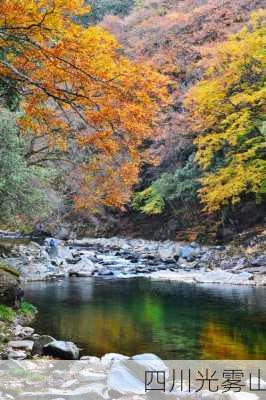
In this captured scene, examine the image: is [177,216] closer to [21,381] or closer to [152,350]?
[152,350]

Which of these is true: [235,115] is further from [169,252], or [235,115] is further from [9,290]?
[9,290]

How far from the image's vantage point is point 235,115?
2122 cm

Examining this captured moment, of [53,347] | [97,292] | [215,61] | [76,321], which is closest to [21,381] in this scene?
[53,347]

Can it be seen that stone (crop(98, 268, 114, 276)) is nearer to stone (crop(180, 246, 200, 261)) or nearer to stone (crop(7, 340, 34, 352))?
stone (crop(180, 246, 200, 261))

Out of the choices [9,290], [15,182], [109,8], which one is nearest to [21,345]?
[9,290]

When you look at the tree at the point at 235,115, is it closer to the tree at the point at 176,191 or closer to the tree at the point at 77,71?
the tree at the point at 176,191

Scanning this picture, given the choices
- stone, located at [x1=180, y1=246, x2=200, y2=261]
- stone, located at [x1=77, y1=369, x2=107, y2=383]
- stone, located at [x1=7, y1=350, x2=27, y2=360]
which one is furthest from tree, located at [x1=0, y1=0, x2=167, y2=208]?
stone, located at [x1=180, y1=246, x2=200, y2=261]

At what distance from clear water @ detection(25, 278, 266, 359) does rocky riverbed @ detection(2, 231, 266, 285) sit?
180cm

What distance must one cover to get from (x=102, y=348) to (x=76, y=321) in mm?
1986

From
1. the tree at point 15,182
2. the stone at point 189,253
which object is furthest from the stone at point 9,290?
the stone at point 189,253

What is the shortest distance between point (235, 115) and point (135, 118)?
600 inches

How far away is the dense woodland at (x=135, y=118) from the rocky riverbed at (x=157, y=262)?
1.53 m

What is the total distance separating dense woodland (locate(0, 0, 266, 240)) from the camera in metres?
6.58

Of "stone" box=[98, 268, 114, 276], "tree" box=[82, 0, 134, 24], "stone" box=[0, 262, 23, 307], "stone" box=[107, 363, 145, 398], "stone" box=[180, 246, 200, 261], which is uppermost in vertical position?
"tree" box=[82, 0, 134, 24]
